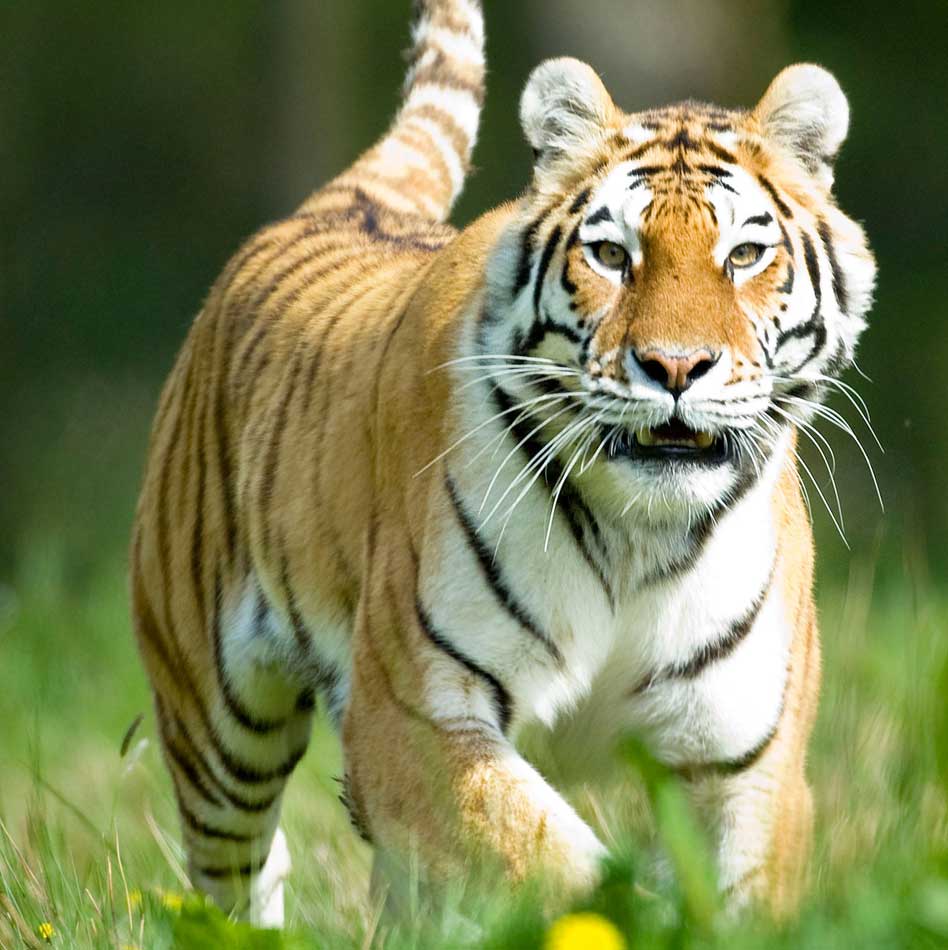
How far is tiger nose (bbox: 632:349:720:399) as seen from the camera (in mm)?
2676

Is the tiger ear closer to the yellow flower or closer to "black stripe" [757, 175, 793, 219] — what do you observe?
"black stripe" [757, 175, 793, 219]

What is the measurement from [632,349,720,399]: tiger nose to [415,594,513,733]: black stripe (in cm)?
54

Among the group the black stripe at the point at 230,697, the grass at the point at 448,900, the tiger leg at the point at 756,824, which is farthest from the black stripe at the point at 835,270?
the black stripe at the point at 230,697

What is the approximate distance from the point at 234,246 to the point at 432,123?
1122 cm

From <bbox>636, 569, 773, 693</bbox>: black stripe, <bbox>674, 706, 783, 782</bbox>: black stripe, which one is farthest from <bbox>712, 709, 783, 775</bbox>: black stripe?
<bbox>636, 569, 773, 693</bbox>: black stripe

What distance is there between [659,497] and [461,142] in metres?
1.90

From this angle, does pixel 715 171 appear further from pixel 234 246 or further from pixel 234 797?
pixel 234 246

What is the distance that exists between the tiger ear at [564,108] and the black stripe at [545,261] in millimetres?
177

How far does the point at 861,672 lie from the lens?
4.69 m

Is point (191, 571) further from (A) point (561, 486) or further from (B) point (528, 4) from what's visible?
(B) point (528, 4)

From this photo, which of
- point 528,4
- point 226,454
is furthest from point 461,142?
point 528,4

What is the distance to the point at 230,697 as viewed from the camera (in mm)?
3848

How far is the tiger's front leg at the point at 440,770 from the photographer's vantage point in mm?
2785

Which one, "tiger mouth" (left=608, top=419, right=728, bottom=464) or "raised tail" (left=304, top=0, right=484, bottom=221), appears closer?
"tiger mouth" (left=608, top=419, right=728, bottom=464)
